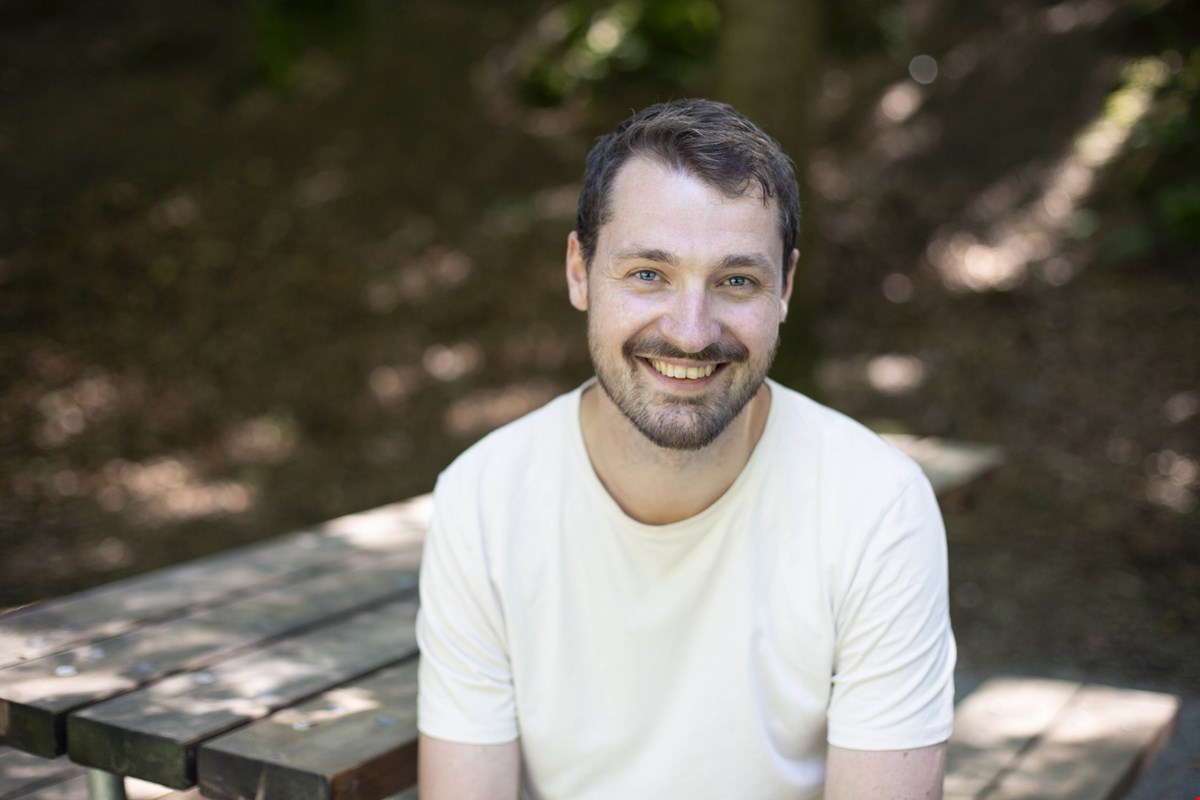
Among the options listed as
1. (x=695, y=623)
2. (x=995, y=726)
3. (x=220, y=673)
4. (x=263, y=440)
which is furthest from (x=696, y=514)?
(x=263, y=440)

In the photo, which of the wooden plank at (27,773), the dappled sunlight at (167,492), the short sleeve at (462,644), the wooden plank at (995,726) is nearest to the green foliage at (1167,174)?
the wooden plank at (995,726)

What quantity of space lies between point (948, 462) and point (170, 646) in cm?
291

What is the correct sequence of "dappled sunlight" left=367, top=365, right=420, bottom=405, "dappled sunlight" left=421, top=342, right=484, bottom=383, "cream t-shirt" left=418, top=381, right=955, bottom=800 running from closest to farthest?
"cream t-shirt" left=418, top=381, right=955, bottom=800 → "dappled sunlight" left=367, top=365, right=420, bottom=405 → "dappled sunlight" left=421, top=342, right=484, bottom=383

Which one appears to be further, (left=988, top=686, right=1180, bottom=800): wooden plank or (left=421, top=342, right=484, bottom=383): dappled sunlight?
(left=421, top=342, right=484, bottom=383): dappled sunlight

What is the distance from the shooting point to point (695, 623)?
8.40ft

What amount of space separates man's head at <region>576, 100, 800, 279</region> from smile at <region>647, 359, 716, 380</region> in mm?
302

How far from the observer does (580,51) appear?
1034 centimetres

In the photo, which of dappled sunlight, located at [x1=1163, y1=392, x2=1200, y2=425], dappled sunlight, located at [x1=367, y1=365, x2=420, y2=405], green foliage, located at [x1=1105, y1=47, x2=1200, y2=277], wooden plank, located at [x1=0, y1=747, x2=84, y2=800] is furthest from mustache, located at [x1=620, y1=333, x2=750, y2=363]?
green foliage, located at [x1=1105, y1=47, x2=1200, y2=277]

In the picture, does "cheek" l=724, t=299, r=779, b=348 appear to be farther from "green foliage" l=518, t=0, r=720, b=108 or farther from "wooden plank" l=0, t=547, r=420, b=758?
"green foliage" l=518, t=0, r=720, b=108

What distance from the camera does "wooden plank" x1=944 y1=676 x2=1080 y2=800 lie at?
10.5 ft

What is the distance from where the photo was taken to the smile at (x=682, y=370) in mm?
2514

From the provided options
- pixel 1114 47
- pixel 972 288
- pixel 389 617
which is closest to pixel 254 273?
pixel 972 288

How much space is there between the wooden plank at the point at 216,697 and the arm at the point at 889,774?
1.13 m

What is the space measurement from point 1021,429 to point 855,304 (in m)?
1.64
